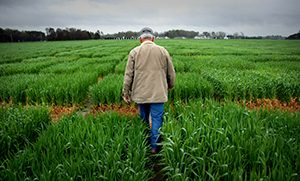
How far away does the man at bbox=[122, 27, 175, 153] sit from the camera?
420cm

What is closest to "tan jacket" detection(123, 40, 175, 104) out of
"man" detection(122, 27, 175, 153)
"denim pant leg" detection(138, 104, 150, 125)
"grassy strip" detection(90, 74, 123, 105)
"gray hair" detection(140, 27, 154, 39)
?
"man" detection(122, 27, 175, 153)

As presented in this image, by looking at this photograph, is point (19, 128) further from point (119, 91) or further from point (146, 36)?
point (119, 91)

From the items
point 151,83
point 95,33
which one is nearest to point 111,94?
point 151,83

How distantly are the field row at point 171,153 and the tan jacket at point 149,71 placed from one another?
25.0 inches

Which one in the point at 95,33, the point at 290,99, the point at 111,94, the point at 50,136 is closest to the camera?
the point at 50,136

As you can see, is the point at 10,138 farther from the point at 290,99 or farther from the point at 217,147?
the point at 290,99

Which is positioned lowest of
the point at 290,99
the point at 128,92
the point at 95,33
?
the point at 290,99

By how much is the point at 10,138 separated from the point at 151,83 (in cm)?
247

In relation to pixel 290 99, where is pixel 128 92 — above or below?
above

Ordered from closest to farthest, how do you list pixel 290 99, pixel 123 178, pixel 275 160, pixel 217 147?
pixel 123 178 → pixel 275 160 → pixel 217 147 → pixel 290 99

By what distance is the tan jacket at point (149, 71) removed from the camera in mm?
4188

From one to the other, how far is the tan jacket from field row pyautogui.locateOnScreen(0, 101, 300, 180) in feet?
2.08

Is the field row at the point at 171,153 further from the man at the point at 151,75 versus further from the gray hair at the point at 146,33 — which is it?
the gray hair at the point at 146,33

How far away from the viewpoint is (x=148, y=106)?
15.6ft
